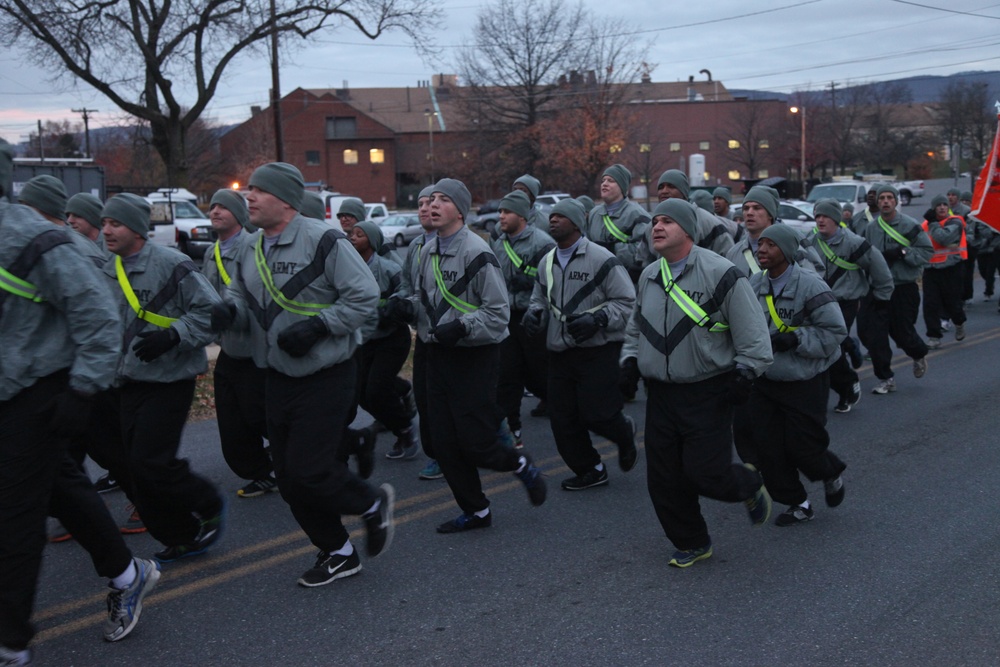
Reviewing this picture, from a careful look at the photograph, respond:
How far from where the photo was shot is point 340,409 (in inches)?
200

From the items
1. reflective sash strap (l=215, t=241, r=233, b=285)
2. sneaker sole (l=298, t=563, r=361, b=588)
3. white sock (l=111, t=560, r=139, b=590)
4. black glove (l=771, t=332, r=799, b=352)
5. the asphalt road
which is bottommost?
the asphalt road

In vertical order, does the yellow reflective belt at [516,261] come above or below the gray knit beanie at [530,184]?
below

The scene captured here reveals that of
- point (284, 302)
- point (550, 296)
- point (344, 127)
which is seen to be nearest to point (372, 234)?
point (550, 296)

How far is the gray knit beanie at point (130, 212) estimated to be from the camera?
534cm

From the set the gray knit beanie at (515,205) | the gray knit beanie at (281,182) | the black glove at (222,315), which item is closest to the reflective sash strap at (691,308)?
the gray knit beanie at (281,182)

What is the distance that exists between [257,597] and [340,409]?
3.35 feet

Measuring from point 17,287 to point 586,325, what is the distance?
11.0 ft

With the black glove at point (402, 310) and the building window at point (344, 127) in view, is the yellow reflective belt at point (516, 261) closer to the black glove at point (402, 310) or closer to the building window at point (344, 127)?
the black glove at point (402, 310)

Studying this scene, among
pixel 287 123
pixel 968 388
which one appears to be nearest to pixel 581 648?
pixel 968 388

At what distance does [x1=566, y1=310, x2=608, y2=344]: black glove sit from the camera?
636 cm

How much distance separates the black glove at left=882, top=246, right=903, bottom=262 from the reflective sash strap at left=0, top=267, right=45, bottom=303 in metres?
8.51

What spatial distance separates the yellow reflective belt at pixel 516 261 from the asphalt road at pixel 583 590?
1823 millimetres

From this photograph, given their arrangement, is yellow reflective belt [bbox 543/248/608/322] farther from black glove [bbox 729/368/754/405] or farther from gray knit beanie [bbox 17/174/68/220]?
gray knit beanie [bbox 17/174/68/220]

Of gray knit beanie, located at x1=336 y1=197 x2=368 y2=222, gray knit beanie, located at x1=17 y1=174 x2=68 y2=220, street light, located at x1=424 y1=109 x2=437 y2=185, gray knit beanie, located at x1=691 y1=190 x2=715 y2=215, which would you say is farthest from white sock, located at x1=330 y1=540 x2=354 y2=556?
street light, located at x1=424 y1=109 x2=437 y2=185
